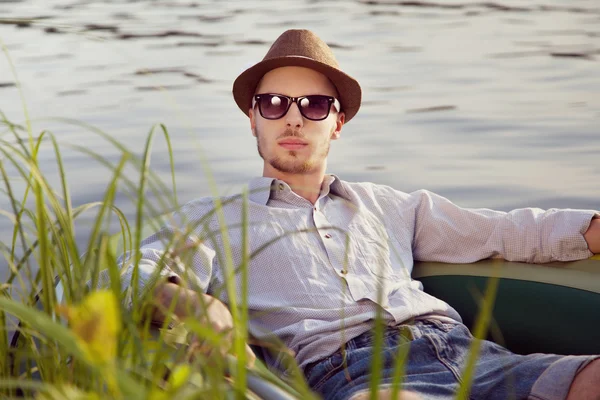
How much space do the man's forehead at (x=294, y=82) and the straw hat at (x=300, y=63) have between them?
0.02 metres

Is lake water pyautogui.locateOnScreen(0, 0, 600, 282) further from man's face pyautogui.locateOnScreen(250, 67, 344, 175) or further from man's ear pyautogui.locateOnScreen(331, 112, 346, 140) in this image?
man's ear pyautogui.locateOnScreen(331, 112, 346, 140)

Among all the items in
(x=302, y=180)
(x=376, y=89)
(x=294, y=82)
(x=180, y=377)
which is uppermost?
(x=180, y=377)

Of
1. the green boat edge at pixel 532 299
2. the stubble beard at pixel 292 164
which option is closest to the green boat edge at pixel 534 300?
the green boat edge at pixel 532 299

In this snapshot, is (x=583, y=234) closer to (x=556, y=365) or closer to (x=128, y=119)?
(x=556, y=365)

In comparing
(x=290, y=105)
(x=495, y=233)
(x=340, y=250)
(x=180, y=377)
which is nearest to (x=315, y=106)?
(x=290, y=105)

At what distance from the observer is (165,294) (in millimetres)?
2074

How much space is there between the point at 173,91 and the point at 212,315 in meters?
6.27

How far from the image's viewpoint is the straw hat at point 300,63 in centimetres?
282

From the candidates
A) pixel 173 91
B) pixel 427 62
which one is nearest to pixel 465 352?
pixel 173 91

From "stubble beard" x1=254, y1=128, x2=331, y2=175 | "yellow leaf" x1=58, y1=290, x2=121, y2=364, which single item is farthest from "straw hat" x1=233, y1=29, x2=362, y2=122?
"yellow leaf" x1=58, y1=290, x2=121, y2=364

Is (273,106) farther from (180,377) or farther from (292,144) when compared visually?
(180,377)

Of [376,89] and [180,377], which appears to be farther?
[376,89]

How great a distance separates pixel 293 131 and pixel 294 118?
0.04 meters

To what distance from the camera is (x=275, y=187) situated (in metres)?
2.55
